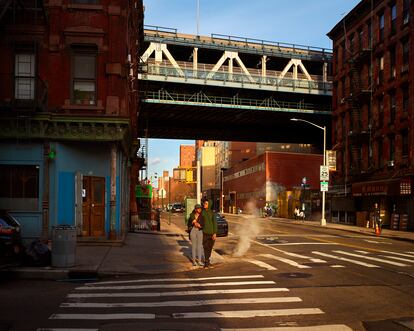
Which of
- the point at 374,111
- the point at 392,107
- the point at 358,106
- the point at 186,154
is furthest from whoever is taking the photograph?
the point at 186,154

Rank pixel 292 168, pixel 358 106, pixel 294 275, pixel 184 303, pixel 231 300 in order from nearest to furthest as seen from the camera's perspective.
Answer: pixel 184 303 → pixel 231 300 → pixel 294 275 → pixel 358 106 → pixel 292 168

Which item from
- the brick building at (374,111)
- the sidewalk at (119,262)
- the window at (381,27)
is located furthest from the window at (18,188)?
the window at (381,27)

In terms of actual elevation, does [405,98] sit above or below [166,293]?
above

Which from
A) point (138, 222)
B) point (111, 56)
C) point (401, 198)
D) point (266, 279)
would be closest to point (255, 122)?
point (401, 198)

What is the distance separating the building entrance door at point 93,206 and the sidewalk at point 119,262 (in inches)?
43.5

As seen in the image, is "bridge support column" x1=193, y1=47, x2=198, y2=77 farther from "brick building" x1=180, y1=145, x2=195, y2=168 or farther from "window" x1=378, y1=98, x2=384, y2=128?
"brick building" x1=180, y1=145, x2=195, y2=168

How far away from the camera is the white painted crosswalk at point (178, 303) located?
800cm

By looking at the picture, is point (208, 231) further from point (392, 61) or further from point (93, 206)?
point (392, 61)

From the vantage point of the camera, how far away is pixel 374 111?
42.4m

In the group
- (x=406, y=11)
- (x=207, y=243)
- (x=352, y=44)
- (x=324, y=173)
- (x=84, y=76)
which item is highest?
(x=352, y=44)

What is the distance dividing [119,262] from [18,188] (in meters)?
6.38

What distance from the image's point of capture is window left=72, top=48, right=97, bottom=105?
65.1ft

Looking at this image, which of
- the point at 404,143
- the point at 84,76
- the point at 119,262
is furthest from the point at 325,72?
the point at 119,262

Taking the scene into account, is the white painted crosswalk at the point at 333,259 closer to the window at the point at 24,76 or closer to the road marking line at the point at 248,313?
the road marking line at the point at 248,313
